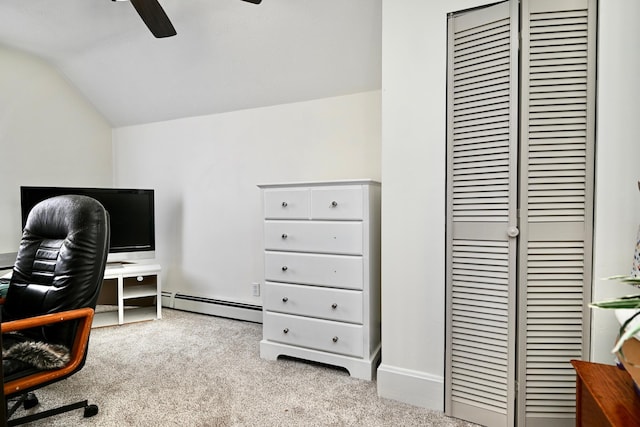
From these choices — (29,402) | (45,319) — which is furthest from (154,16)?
(29,402)

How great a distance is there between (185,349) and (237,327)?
1.84ft

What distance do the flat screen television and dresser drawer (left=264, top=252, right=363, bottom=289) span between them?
5.22ft

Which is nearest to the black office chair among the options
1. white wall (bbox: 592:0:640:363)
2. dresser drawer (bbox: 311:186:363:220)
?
dresser drawer (bbox: 311:186:363:220)

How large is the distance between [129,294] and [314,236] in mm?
2005

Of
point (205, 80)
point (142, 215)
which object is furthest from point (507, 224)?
point (142, 215)

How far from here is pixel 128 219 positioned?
327 centimetres

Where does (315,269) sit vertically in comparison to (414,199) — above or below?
below

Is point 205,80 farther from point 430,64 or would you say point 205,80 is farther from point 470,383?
point 470,383

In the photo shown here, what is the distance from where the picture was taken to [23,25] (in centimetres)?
277

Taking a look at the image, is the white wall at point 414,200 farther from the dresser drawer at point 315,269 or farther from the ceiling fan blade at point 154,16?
the ceiling fan blade at point 154,16

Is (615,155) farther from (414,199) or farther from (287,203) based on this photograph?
(287,203)

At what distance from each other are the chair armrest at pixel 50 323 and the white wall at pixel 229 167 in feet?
5.70

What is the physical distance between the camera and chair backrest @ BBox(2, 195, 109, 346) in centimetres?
160

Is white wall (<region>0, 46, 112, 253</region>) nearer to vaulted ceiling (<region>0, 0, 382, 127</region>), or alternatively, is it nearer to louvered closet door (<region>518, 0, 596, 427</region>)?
vaulted ceiling (<region>0, 0, 382, 127</region>)
